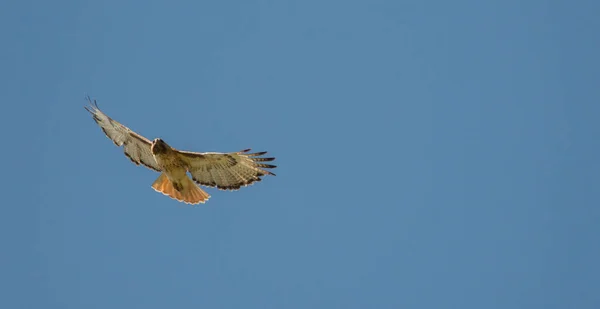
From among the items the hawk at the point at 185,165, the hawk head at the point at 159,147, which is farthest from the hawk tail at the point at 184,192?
the hawk head at the point at 159,147

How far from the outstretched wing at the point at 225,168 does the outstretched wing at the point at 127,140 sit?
0.82 m

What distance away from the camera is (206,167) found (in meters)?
14.6

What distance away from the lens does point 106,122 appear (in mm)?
15133

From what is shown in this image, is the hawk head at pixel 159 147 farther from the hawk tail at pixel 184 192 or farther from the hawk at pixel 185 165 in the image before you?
the hawk tail at pixel 184 192

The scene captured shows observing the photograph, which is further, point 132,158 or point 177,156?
point 132,158

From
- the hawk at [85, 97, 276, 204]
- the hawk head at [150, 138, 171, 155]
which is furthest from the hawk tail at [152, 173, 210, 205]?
the hawk head at [150, 138, 171, 155]

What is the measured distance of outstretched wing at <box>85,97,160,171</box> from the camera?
14961 millimetres

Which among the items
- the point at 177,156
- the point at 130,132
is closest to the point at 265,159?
the point at 177,156

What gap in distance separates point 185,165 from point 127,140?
51.7 inches

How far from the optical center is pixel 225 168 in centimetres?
1459

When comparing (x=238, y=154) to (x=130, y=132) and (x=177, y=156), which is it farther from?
(x=130, y=132)

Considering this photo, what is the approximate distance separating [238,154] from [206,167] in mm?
725

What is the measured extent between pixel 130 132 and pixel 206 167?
1446 mm

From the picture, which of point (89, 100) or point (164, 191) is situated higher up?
point (89, 100)
